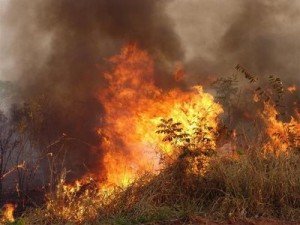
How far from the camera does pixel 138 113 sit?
31.6 ft

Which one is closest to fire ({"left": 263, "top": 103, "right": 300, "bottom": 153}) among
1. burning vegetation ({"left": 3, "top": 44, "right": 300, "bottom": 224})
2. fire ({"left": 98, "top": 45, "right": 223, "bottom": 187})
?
burning vegetation ({"left": 3, "top": 44, "right": 300, "bottom": 224})

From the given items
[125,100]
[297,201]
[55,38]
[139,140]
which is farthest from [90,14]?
[297,201]

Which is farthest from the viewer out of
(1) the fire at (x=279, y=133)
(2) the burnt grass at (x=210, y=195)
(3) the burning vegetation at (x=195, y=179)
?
(1) the fire at (x=279, y=133)

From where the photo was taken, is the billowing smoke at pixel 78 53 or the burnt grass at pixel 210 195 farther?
the billowing smoke at pixel 78 53

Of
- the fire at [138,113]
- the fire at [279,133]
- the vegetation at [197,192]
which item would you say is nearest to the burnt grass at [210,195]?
the vegetation at [197,192]

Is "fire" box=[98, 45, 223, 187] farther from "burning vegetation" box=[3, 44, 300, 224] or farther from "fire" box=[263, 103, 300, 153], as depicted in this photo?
"fire" box=[263, 103, 300, 153]

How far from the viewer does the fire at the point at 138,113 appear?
25.5 feet

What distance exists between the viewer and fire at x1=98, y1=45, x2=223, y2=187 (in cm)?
776

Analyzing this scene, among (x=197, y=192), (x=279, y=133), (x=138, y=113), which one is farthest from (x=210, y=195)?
(x=138, y=113)

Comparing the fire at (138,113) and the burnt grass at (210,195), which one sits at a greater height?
the fire at (138,113)

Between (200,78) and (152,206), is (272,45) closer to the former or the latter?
(200,78)

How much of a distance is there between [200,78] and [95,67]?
3.83 m

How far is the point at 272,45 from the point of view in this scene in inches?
688

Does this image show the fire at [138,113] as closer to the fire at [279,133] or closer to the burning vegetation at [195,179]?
the burning vegetation at [195,179]
